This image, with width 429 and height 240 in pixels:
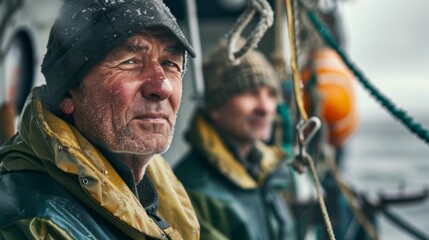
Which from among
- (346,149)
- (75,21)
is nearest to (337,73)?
(346,149)

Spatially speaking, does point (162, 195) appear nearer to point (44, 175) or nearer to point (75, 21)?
point (44, 175)

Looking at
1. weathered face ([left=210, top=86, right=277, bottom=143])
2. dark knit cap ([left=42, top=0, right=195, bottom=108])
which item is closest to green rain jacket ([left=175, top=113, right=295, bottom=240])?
weathered face ([left=210, top=86, right=277, bottom=143])

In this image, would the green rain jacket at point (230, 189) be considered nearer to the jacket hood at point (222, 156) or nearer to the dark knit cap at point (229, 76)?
the jacket hood at point (222, 156)

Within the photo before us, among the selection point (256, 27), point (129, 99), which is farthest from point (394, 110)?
point (129, 99)

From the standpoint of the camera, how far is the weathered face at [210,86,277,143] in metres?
4.01

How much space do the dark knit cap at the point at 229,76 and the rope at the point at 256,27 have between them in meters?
1.27

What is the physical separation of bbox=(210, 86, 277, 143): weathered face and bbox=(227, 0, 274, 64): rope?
1.32 meters

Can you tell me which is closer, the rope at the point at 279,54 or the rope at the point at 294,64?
the rope at the point at 294,64

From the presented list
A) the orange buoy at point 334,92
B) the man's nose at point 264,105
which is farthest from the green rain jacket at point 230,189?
the orange buoy at point 334,92

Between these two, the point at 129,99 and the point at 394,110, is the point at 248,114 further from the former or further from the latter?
the point at 129,99

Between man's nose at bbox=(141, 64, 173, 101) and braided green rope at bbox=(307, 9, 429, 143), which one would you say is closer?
man's nose at bbox=(141, 64, 173, 101)

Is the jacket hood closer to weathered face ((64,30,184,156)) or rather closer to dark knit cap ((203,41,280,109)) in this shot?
dark knit cap ((203,41,280,109))

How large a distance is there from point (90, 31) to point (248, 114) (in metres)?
2.19

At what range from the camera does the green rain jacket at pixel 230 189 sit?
365cm
